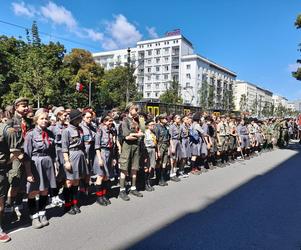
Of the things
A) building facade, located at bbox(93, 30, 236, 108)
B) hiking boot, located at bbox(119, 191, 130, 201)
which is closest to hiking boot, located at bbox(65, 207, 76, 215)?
hiking boot, located at bbox(119, 191, 130, 201)

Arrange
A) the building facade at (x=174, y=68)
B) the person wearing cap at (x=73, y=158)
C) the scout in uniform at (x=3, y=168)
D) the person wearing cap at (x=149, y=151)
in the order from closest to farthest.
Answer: the scout in uniform at (x=3, y=168), the person wearing cap at (x=73, y=158), the person wearing cap at (x=149, y=151), the building facade at (x=174, y=68)

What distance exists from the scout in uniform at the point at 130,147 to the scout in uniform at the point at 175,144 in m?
2.06

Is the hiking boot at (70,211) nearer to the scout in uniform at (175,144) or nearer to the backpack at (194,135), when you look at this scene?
the scout in uniform at (175,144)

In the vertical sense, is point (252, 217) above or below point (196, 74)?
below

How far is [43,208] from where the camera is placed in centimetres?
511

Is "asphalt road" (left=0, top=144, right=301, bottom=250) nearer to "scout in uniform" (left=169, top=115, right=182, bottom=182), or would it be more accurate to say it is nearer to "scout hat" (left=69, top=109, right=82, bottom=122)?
"scout in uniform" (left=169, top=115, right=182, bottom=182)

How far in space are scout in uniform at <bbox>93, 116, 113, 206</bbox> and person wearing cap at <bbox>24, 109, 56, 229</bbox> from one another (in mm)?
1164

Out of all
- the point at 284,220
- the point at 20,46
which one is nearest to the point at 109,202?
the point at 284,220

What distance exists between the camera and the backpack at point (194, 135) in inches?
388

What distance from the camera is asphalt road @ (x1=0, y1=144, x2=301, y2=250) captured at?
4363mm

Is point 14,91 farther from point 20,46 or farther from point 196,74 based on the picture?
point 196,74

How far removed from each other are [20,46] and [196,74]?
5911cm

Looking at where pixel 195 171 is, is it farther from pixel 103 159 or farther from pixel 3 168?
pixel 3 168

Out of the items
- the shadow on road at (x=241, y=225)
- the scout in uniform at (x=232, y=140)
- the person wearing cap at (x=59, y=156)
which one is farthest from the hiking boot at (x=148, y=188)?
the scout in uniform at (x=232, y=140)
